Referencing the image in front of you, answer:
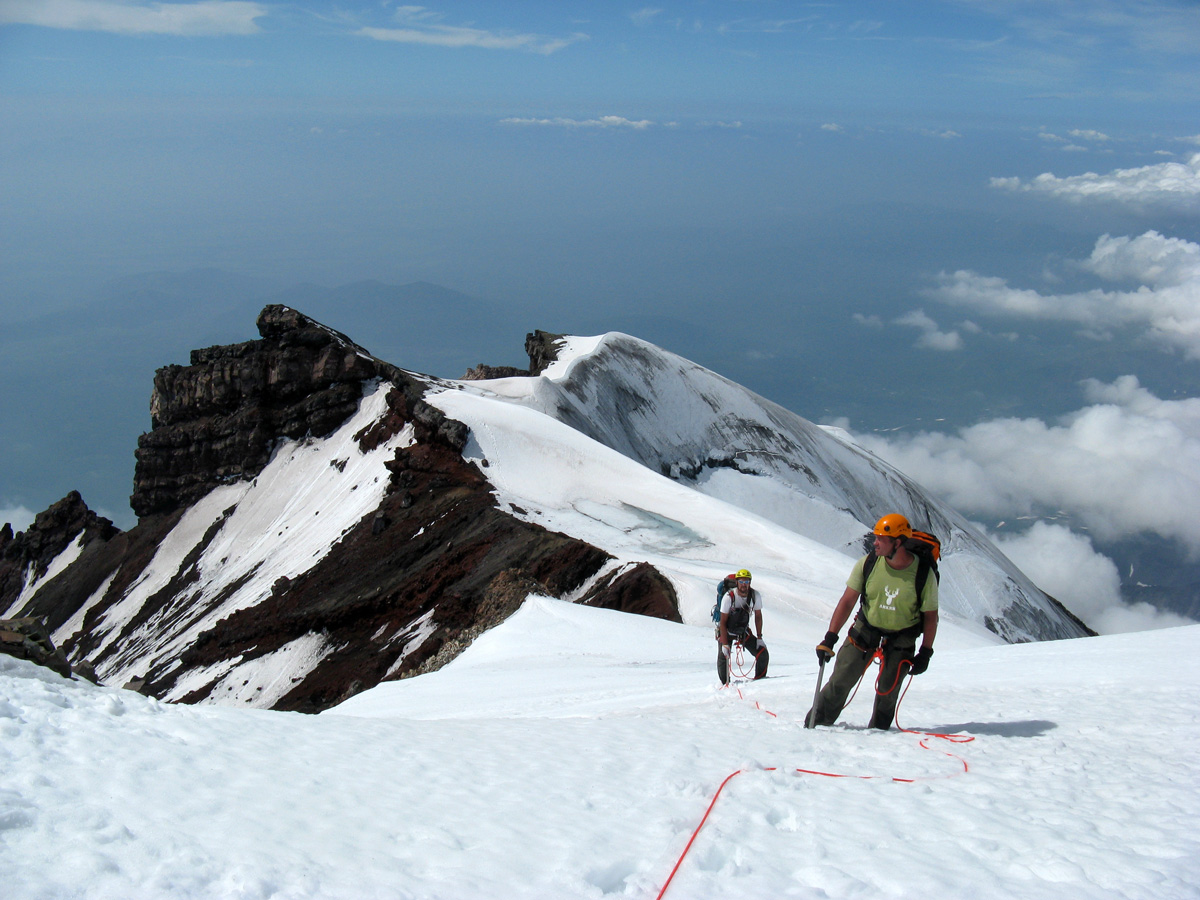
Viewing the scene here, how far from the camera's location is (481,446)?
43406mm

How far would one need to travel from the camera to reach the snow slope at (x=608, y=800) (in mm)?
5609

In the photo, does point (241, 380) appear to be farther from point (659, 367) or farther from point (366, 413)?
point (659, 367)

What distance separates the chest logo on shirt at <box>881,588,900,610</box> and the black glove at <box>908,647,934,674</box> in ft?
1.73

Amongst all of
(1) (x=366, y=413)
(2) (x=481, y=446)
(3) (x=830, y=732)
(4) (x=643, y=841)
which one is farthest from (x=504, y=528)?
(4) (x=643, y=841)

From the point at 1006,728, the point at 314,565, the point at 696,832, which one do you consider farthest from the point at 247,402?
the point at 696,832

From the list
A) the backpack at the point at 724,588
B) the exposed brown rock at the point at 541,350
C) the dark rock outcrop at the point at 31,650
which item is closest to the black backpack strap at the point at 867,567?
the backpack at the point at 724,588

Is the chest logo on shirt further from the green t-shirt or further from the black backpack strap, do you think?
the black backpack strap

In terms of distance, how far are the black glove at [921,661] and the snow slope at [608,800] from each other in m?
0.73

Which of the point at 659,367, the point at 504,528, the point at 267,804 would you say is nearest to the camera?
the point at 267,804

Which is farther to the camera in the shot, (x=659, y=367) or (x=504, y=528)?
(x=659, y=367)

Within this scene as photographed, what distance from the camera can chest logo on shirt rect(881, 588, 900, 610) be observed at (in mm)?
8914

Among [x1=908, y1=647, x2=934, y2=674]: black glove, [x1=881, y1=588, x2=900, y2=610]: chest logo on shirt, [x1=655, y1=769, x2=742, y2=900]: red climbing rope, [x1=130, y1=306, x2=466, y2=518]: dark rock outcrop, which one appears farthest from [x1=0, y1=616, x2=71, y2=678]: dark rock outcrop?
A: [x1=130, y1=306, x2=466, y2=518]: dark rock outcrop

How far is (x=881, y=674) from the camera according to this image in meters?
9.21

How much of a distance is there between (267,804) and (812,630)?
2163cm
